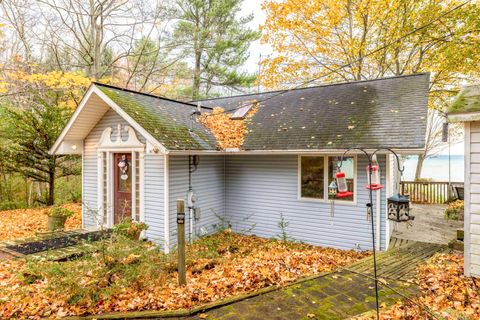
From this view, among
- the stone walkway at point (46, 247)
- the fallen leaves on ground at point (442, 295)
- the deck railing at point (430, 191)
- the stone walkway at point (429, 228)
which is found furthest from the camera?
the deck railing at point (430, 191)

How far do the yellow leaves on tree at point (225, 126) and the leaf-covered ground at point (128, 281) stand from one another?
4.23 m

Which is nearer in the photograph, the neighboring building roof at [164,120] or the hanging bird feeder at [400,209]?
the hanging bird feeder at [400,209]

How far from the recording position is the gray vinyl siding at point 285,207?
7.80 meters

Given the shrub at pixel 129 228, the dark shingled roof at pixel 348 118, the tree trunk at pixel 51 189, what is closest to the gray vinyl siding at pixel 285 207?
the dark shingled roof at pixel 348 118

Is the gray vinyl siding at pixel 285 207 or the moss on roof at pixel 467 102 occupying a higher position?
the moss on roof at pixel 467 102

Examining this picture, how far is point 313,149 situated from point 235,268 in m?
3.85

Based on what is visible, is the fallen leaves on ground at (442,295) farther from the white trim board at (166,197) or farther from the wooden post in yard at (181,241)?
the white trim board at (166,197)

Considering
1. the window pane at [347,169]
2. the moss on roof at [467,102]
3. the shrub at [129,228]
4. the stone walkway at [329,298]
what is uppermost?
the moss on roof at [467,102]

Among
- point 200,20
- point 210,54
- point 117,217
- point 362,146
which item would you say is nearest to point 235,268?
point 362,146

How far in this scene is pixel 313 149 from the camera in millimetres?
7742

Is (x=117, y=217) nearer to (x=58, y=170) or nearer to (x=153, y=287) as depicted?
(x=153, y=287)

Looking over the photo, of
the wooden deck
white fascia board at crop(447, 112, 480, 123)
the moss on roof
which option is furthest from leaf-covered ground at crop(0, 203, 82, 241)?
the moss on roof

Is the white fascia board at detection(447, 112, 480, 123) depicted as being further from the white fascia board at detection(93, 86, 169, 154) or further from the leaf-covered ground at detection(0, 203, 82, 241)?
the leaf-covered ground at detection(0, 203, 82, 241)

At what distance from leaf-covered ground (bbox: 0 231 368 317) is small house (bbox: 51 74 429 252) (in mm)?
1995
